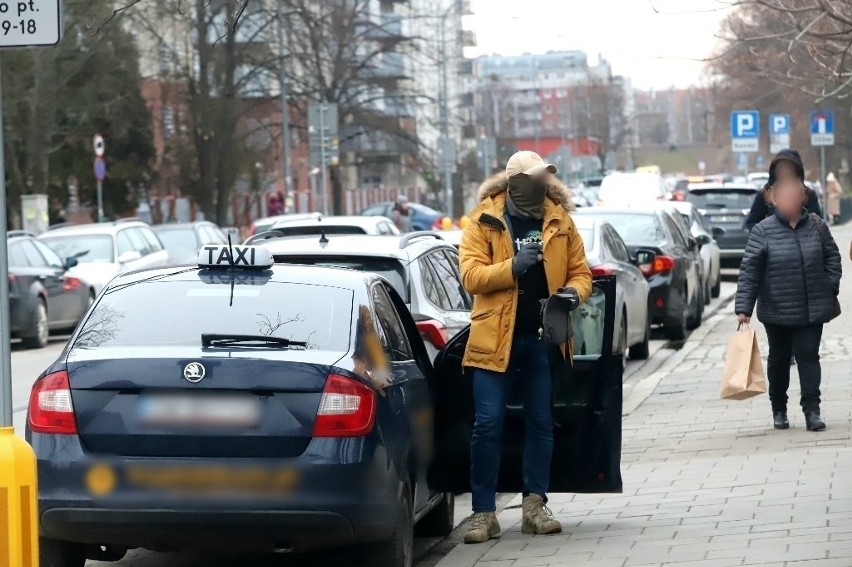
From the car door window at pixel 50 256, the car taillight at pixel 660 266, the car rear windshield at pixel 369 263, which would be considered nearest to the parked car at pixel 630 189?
the car door window at pixel 50 256

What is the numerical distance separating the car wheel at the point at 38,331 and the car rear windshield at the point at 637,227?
27.2ft

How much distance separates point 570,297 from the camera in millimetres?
7652

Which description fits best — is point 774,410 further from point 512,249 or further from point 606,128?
point 606,128

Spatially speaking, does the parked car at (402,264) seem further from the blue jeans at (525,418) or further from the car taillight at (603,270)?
the car taillight at (603,270)

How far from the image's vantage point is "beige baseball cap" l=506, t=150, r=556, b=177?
7.88 m

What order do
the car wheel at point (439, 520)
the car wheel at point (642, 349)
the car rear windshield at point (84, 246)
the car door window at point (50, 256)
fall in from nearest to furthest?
the car wheel at point (439, 520), the car wheel at point (642, 349), the car door window at point (50, 256), the car rear windshield at point (84, 246)

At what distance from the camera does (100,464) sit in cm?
653

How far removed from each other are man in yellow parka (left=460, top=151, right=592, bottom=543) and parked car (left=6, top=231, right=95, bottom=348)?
52.2 feet

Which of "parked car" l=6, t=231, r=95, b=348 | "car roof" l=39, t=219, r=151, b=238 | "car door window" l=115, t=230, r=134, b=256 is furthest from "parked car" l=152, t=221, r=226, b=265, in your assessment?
"parked car" l=6, t=231, r=95, b=348

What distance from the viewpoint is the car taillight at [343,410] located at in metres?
6.52

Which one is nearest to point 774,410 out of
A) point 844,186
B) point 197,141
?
point 197,141

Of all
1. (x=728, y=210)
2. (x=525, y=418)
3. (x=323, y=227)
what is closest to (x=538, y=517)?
(x=525, y=418)

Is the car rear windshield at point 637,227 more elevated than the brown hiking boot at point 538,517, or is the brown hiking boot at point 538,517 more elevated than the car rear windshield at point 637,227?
the car rear windshield at point 637,227

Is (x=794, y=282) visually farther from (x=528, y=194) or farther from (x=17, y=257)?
(x=17, y=257)
